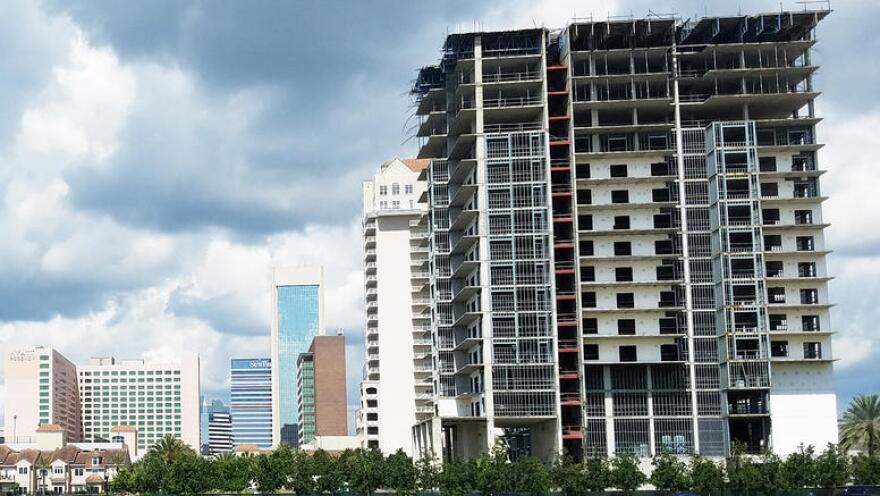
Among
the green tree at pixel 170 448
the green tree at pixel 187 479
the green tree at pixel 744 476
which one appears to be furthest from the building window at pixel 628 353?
the green tree at pixel 170 448

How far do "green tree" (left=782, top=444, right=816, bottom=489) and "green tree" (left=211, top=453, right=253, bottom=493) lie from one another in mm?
60992

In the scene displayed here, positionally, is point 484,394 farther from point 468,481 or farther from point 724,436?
point 724,436

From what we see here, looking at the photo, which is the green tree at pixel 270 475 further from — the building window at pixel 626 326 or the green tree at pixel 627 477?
the building window at pixel 626 326

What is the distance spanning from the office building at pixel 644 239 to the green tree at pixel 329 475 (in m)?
13.5

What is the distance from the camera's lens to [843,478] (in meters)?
120

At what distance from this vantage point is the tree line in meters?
119

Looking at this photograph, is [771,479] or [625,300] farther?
[625,300]

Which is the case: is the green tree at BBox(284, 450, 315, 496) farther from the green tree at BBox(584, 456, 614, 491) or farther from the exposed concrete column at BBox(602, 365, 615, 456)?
the exposed concrete column at BBox(602, 365, 615, 456)

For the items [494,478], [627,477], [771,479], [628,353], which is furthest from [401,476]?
[771,479]

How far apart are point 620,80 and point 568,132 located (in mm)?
8342

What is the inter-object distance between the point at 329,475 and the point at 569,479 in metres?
28.6

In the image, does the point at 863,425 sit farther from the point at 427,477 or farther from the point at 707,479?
the point at 427,477

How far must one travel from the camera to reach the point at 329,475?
134500mm

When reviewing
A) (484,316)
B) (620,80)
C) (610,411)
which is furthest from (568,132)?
(610,411)
